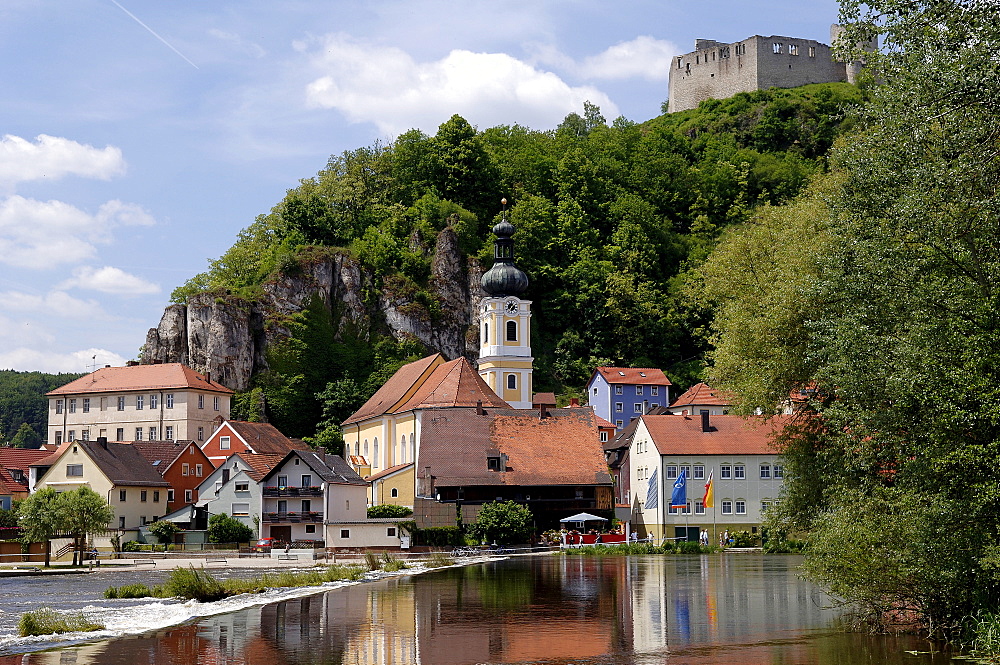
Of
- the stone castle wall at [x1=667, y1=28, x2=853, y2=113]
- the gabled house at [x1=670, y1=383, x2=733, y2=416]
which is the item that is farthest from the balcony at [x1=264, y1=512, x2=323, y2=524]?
the stone castle wall at [x1=667, y1=28, x2=853, y2=113]

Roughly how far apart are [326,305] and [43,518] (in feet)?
159

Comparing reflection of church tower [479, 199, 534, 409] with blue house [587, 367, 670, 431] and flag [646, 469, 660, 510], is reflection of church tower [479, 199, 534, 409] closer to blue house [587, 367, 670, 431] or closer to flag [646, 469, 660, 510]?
blue house [587, 367, 670, 431]

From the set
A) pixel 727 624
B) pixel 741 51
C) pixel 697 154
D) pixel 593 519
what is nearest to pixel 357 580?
pixel 727 624

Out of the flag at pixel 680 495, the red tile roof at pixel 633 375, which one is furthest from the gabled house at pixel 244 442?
the red tile roof at pixel 633 375

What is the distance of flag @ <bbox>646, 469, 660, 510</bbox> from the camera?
7400 cm

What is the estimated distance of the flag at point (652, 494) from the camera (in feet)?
243

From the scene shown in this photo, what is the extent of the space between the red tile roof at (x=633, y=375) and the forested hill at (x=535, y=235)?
249cm

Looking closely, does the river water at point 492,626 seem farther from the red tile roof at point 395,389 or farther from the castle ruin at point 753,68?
the castle ruin at point 753,68

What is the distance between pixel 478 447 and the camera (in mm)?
75812

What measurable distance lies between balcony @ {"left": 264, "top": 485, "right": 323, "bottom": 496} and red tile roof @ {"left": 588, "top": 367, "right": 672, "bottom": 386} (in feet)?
139

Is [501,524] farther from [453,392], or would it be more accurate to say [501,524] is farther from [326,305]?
[326,305]

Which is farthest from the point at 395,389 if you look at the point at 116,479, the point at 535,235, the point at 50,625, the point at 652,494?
the point at 50,625

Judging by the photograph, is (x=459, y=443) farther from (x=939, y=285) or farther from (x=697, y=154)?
(x=697, y=154)

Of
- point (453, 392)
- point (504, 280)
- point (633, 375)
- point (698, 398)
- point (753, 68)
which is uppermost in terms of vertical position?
point (753, 68)
